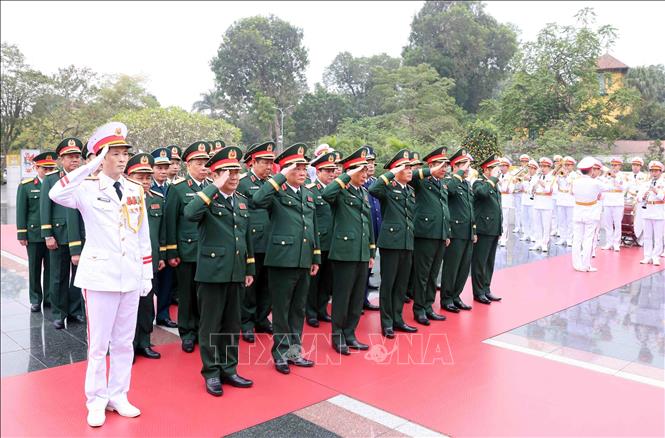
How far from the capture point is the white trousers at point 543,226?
10.2 meters

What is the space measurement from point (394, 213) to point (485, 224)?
179cm

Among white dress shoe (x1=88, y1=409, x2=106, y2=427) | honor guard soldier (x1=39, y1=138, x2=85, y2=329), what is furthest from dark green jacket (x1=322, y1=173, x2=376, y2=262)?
honor guard soldier (x1=39, y1=138, x2=85, y2=329)

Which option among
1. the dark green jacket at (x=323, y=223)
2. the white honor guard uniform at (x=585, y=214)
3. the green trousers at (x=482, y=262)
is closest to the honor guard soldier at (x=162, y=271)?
the dark green jacket at (x=323, y=223)

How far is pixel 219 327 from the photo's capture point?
3752mm

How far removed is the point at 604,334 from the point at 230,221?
3.90 meters

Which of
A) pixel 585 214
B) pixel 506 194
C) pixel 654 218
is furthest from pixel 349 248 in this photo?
pixel 506 194

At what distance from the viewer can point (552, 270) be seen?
847 cm

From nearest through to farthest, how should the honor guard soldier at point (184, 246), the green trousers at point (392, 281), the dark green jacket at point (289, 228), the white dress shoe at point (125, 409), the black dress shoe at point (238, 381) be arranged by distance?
the white dress shoe at point (125, 409) → the black dress shoe at point (238, 381) → the dark green jacket at point (289, 228) → the honor guard soldier at point (184, 246) → the green trousers at point (392, 281)

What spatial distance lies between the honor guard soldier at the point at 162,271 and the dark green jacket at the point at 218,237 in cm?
126

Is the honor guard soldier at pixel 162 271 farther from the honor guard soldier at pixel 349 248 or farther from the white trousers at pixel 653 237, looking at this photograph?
the white trousers at pixel 653 237

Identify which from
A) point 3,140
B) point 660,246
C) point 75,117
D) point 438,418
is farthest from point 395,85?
point 438,418

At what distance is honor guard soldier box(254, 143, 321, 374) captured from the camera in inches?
163

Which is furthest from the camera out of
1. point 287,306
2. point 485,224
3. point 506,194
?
point 506,194

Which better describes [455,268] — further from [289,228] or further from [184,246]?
[184,246]
